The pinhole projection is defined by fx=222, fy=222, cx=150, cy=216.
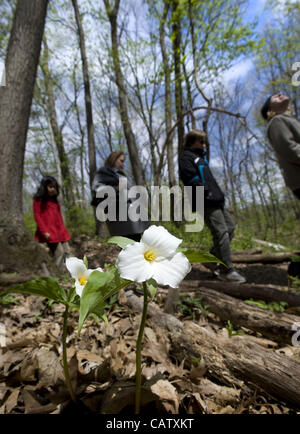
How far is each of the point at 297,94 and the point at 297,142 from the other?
14961 millimetres

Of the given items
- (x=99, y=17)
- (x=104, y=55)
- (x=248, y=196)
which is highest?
(x=99, y=17)

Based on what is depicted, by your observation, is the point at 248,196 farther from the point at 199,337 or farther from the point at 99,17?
the point at 199,337

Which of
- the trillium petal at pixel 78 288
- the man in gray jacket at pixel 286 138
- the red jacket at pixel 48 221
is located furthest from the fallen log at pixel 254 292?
the red jacket at pixel 48 221

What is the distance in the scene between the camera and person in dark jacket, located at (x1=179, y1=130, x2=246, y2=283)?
2.87 meters

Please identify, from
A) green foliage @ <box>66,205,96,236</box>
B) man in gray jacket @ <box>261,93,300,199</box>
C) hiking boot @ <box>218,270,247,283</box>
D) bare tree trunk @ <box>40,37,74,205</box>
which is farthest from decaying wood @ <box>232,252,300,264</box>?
bare tree trunk @ <box>40,37,74,205</box>

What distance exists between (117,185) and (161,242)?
2579 mm

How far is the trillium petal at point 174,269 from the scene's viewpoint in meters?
0.55

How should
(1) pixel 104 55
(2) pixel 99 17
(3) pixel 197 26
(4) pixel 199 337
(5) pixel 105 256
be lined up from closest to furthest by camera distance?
1. (4) pixel 199 337
2. (5) pixel 105 256
3. (3) pixel 197 26
4. (2) pixel 99 17
5. (1) pixel 104 55

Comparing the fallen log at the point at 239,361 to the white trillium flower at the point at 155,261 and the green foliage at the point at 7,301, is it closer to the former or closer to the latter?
the white trillium flower at the point at 155,261

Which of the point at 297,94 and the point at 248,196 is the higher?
the point at 297,94

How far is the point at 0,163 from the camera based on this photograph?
2533 millimetres

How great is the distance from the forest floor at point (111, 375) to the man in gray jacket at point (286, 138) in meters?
1.80
